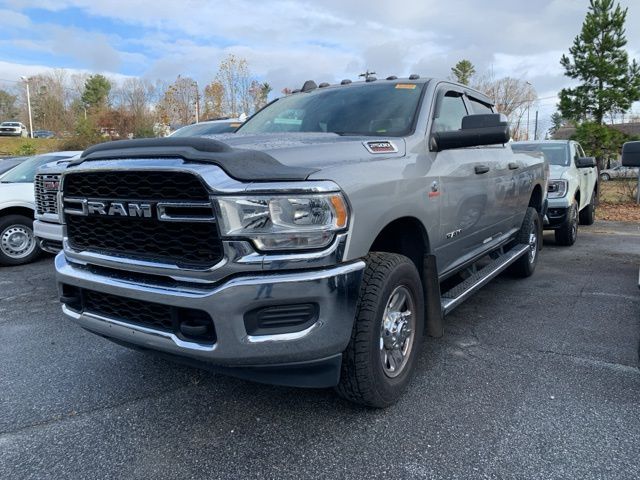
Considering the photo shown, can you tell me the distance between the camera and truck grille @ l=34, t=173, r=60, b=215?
18.6ft

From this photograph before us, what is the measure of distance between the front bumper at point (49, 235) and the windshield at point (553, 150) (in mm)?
7171

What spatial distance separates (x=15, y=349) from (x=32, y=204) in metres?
3.98

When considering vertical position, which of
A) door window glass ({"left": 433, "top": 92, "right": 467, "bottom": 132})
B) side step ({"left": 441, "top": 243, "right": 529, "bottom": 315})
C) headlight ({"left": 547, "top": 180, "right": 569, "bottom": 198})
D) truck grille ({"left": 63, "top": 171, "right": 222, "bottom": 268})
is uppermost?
door window glass ({"left": 433, "top": 92, "right": 467, "bottom": 132})

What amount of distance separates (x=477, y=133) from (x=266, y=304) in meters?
1.85

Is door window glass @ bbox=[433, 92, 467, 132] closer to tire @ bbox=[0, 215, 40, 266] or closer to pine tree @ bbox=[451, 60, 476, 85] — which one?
tire @ bbox=[0, 215, 40, 266]

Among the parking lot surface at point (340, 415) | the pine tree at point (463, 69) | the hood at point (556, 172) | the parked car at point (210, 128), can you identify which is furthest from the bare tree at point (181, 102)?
the parking lot surface at point (340, 415)

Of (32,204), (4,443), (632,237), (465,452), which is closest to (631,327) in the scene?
(465,452)

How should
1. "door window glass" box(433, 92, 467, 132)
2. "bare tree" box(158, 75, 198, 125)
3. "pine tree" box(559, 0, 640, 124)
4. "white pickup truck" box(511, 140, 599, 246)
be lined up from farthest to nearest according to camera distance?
1. "bare tree" box(158, 75, 198, 125)
2. "pine tree" box(559, 0, 640, 124)
3. "white pickup truck" box(511, 140, 599, 246)
4. "door window glass" box(433, 92, 467, 132)

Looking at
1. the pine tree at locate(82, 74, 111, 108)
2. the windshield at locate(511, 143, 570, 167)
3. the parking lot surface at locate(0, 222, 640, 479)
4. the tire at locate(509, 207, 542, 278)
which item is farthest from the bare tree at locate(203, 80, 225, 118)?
the pine tree at locate(82, 74, 111, 108)

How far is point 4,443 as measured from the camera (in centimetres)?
255

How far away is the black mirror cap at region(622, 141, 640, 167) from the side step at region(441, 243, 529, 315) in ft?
4.29

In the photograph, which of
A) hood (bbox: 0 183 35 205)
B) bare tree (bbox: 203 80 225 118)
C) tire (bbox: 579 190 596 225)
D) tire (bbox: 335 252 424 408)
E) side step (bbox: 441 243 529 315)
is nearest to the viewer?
tire (bbox: 335 252 424 408)

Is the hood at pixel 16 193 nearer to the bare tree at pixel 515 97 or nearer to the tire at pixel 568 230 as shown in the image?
the tire at pixel 568 230

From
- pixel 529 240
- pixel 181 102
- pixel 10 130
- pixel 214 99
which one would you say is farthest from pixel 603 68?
pixel 10 130
